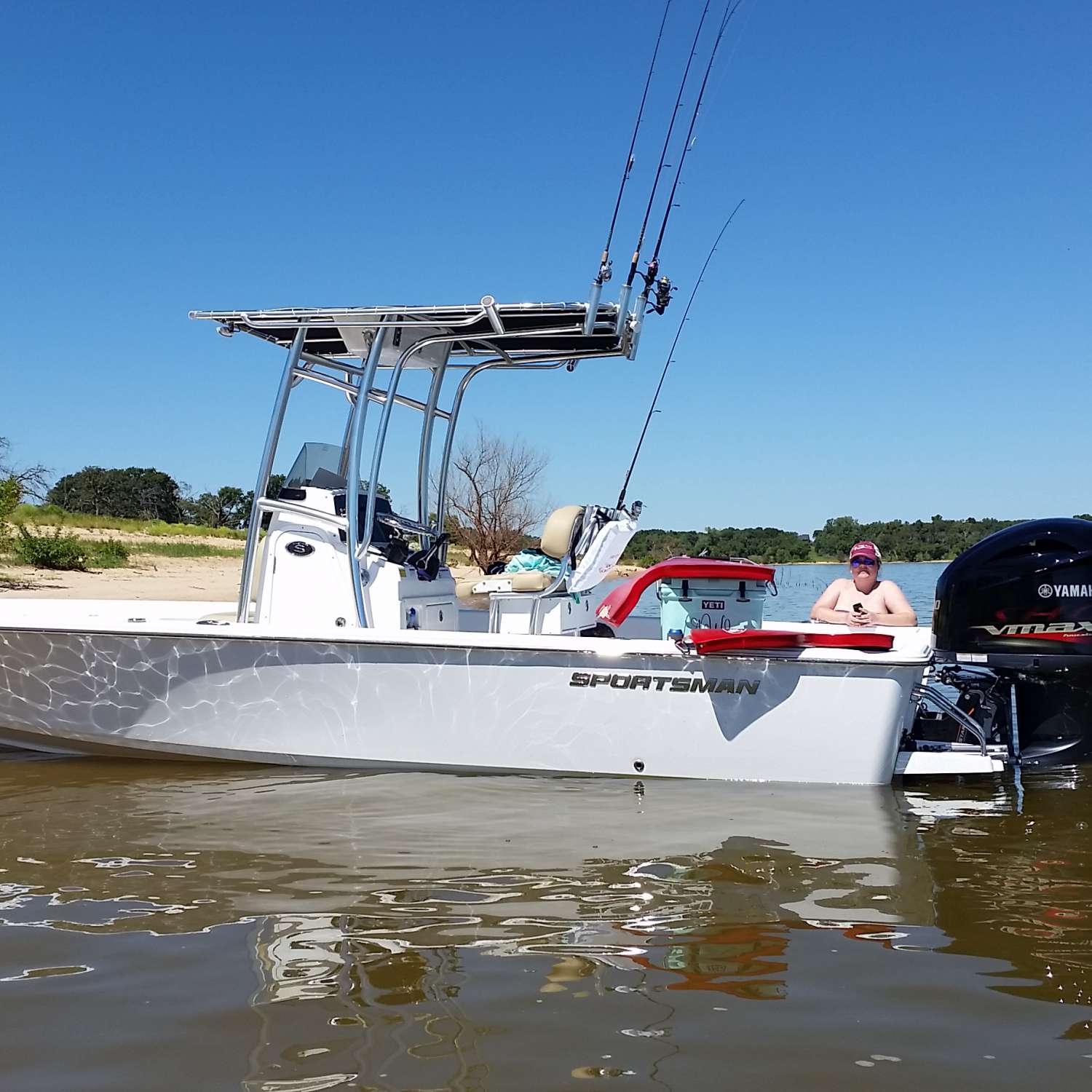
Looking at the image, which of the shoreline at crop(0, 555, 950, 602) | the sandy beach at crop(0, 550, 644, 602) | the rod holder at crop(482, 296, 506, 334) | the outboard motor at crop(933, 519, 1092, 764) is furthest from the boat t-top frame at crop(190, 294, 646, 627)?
the sandy beach at crop(0, 550, 644, 602)

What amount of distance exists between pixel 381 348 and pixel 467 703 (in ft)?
6.93

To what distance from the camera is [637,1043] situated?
2.40 meters


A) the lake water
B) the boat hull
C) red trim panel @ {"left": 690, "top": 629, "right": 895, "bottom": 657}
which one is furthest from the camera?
the boat hull

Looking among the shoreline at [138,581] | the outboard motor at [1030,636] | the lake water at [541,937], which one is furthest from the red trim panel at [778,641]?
the shoreline at [138,581]

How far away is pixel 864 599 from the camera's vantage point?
591cm

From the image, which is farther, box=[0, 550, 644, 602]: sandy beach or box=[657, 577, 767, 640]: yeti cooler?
box=[0, 550, 644, 602]: sandy beach

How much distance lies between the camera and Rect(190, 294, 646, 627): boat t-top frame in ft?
17.6

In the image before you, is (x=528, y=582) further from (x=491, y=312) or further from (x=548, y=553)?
(x=491, y=312)

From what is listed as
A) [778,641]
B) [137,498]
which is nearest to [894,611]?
[778,641]

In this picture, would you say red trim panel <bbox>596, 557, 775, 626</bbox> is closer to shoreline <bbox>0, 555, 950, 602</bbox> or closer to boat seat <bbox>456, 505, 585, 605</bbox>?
boat seat <bbox>456, 505, 585, 605</bbox>

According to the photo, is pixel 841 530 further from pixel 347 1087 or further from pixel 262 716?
pixel 347 1087

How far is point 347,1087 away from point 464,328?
4164 mm

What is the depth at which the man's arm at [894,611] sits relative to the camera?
5750 mm

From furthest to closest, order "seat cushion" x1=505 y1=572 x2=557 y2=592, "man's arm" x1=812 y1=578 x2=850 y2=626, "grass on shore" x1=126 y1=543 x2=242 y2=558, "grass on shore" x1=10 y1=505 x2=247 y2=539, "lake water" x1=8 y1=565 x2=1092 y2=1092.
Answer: "grass on shore" x1=10 y1=505 x2=247 y2=539, "grass on shore" x1=126 y1=543 x2=242 y2=558, "man's arm" x1=812 y1=578 x2=850 y2=626, "seat cushion" x1=505 y1=572 x2=557 y2=592, "lake water" x1=8 y1=565 x2=1092 y2=1092
